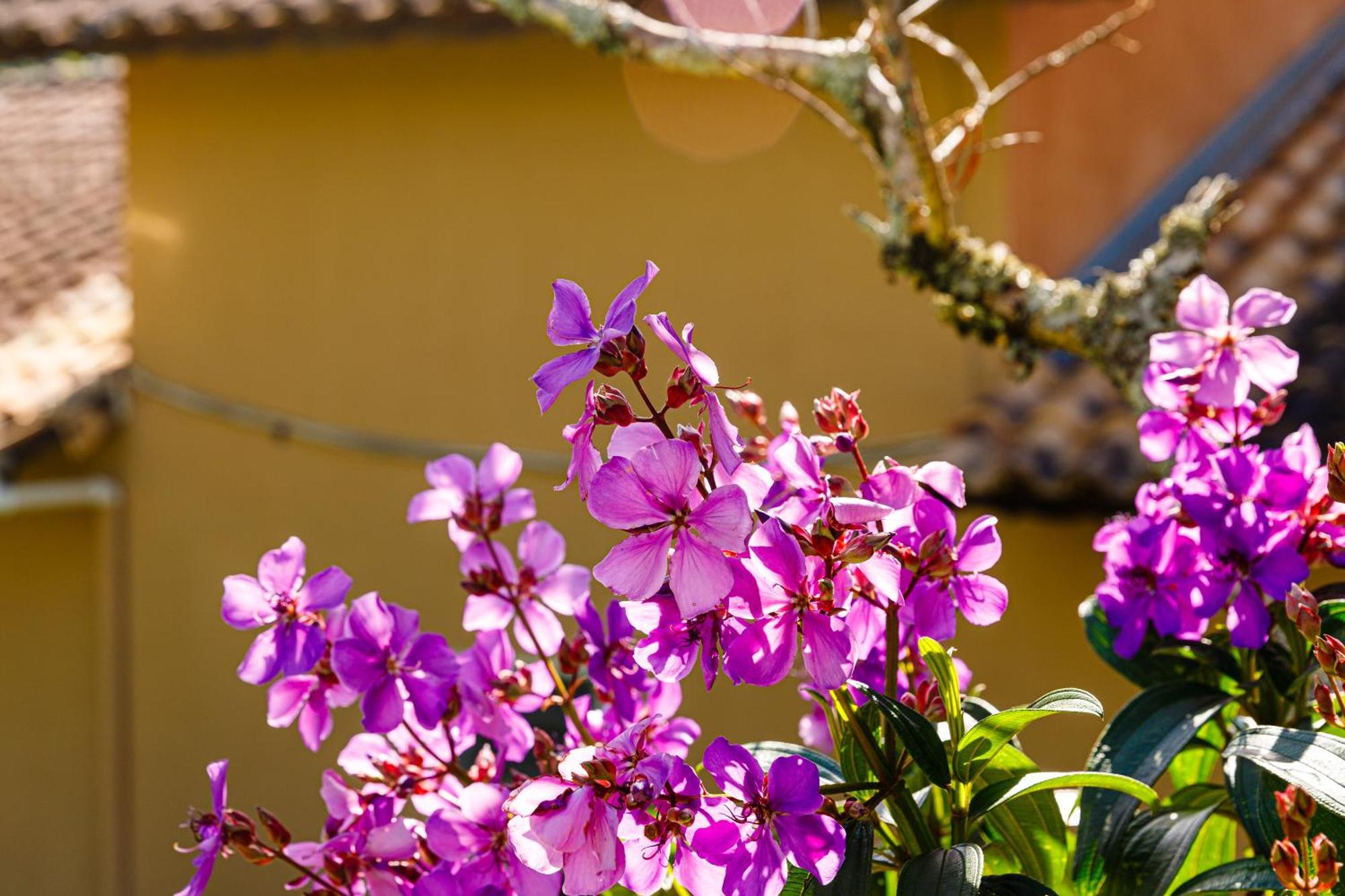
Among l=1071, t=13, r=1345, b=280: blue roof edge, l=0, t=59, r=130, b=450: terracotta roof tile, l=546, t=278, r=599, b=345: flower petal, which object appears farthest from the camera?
l=0, t=59, r=130, b=450: terracotta roof tile

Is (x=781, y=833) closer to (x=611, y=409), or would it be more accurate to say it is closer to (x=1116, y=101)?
(x=611, y=409)

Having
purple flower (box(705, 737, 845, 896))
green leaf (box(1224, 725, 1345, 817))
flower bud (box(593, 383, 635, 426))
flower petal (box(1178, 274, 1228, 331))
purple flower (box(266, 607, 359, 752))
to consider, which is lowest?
purple flower (box(266, 607, 359, 752))

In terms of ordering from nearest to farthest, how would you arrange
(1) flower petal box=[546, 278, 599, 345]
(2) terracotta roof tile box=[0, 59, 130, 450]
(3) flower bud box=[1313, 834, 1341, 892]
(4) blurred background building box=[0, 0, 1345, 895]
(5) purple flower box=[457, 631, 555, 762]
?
(3) flower bud box=[1313, 834, 1341, 892] < (1) flower petal box=[546, 278, 599, 345] < (5) purple flower box=[457, 631, 555, 762] < (4) blurred background building box=[0, 0, 1345, 895] < (2) terracotta roof tile box=[0, 59, 130, 450]

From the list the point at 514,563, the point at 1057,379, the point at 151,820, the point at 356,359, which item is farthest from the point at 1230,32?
the point at 151,820

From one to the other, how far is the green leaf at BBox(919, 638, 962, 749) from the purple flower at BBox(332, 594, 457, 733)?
0.34 metres

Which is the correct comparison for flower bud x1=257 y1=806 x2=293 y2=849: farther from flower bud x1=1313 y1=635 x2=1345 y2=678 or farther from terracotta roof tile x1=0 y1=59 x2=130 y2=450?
terracotta roof tile x1=0 y1=59 x2=130 y2=450

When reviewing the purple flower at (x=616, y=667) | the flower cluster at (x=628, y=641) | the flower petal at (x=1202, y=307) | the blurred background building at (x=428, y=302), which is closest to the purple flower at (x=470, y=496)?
the flower cluster at (x=628, y=641)

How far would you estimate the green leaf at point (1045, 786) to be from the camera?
883 mm

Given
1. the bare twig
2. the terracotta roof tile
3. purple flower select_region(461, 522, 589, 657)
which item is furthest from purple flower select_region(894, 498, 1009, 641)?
the terracotta roof tile

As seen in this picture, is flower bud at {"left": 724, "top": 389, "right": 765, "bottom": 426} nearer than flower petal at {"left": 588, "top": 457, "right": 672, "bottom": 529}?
No

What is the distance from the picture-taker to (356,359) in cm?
509

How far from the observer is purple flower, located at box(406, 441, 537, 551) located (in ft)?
3.79

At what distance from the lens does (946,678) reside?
939 millimetres

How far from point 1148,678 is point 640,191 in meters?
3.63
